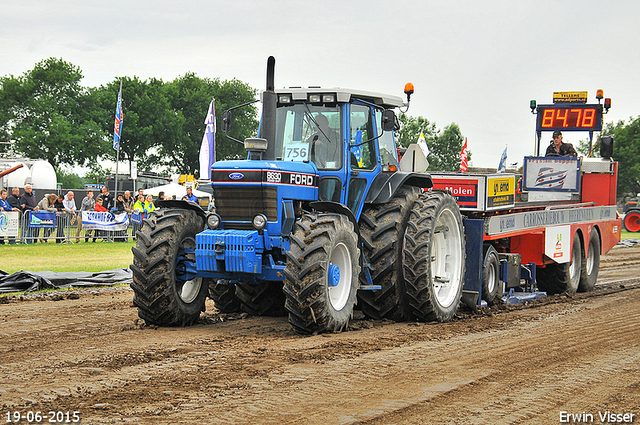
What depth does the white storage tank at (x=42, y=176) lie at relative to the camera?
127 ft

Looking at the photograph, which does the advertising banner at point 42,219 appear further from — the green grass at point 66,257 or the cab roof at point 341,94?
the cab roof at point 341,94

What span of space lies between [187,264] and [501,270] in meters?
5.13

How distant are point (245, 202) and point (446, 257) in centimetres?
320

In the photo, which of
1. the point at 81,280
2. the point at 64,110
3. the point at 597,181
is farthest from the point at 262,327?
the point at 64,110

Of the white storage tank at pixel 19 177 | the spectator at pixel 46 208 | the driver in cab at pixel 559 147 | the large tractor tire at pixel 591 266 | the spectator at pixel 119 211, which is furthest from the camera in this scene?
the white storage tank at pixel 19 177

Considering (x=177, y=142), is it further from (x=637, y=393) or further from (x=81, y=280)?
(x=637, y=393)

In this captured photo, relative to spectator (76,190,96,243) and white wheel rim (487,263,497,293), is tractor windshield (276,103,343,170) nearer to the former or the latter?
white wheel rim (487,263,497,293)

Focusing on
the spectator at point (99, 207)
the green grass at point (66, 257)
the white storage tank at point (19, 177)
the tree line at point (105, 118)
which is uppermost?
the tree line at point (105, 118)

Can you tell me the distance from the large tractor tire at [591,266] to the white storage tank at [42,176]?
3180 cm

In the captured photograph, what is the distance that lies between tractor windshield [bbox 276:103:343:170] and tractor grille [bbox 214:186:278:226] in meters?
0.88

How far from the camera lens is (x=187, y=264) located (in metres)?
7.88

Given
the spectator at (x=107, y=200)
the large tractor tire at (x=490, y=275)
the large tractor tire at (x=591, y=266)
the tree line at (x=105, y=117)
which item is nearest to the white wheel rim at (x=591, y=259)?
the large tractor tire at (x=591, y=266)

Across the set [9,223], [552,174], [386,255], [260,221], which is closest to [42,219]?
[9,223]

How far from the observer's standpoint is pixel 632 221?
36.2 meters
